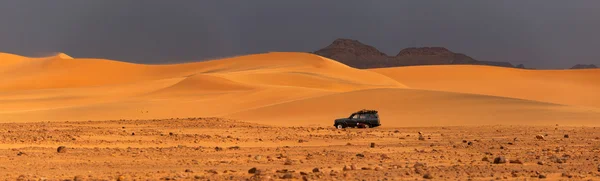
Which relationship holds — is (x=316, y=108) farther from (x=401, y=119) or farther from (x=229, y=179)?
(x=229, y=179)

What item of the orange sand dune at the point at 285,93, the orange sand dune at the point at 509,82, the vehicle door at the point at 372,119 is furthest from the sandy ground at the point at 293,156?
the orange sand dune at the point at 509,82

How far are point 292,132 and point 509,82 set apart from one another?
84870mm

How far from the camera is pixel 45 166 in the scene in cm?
1563

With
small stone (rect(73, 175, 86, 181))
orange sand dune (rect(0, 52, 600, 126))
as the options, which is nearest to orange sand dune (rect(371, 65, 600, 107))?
orange sand dune (rect(0, 52, 600, 126))

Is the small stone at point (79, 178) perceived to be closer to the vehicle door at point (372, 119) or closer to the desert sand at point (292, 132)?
the desert sand at point (292, 132)

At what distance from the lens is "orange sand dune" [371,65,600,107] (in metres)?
90.0

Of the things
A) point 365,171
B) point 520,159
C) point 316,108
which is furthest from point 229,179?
point 316,108

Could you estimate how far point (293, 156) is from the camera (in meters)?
18.2

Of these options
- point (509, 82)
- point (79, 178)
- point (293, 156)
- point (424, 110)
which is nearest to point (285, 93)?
point (424, 110)

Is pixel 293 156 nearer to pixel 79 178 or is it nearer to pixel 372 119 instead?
pixel 79 178

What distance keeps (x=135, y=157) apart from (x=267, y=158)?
2610mm

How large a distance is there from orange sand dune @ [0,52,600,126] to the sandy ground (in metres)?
13.4

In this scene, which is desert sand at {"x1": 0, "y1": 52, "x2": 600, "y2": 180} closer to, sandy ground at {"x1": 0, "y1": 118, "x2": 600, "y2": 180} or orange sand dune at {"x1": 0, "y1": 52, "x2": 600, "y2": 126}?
sandy ground at {"x1": 0, "y1": 118, "x2": 600, "y2": 180}

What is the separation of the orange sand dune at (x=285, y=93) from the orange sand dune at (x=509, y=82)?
139 mm
